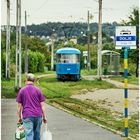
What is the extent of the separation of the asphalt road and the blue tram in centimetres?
2586

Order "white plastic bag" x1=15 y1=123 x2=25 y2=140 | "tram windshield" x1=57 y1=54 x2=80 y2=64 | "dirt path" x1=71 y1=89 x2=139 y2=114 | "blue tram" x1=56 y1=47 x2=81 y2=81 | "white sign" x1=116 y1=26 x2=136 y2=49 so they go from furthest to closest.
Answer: "tram windshield" x1=57 y1=54 x2=80 y2=64 < "blue tram" x1=56 y1=47 x2=81 y2=81 < "dirt path" x1=71 y1=89 x2=139 y2=114 < "white sign" x1=116 y1=26 x2=136 y2=49 < "white plastic bag" x1=15 y1=123 x2=25 y2=140

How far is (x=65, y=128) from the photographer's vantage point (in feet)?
57.3

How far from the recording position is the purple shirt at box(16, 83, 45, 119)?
39.8 feet

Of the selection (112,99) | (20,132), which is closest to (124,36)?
(20,132)

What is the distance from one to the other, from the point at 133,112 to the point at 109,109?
1779 millimetres

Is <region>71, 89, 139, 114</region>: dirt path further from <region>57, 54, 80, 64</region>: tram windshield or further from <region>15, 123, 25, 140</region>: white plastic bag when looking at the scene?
<region>57, 54, 80, 64</region>: tram windshield

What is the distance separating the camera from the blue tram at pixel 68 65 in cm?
4869

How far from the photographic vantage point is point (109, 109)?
2508 cm

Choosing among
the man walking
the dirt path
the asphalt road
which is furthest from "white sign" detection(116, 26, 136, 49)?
the dirt path

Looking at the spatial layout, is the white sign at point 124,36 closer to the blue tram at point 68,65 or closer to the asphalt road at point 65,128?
the asphalt road at point 65,128

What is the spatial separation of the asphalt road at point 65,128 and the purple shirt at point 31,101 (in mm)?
3068

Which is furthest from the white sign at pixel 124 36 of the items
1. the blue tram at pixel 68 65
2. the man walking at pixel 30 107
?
the blue tram at pixel 68 65

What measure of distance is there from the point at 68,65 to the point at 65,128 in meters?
31.7

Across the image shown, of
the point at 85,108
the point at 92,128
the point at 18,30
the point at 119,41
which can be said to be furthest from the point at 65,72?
the point at 119,41
